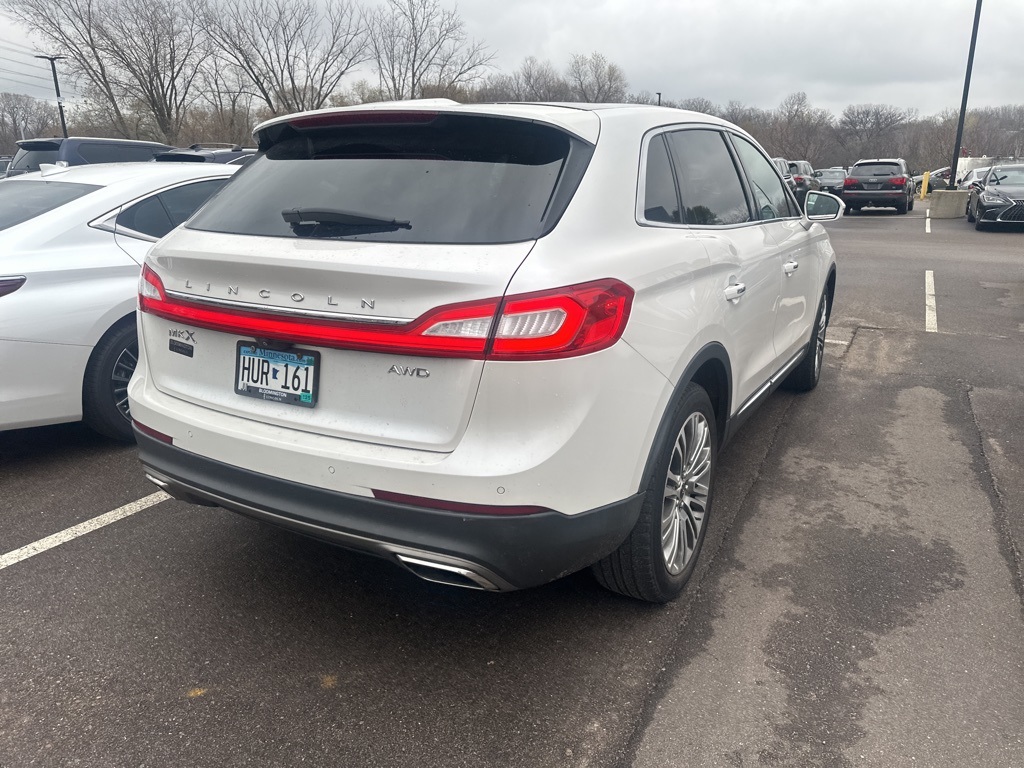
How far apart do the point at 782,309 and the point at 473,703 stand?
8.75 ft

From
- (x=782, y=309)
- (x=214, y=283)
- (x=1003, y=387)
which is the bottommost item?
(x=1003, y=387)

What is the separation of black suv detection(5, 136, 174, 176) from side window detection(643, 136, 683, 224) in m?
6.01

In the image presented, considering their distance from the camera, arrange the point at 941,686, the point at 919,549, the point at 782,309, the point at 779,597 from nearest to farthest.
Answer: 1. the point at 941,686
2. the point at 779,597
3. the point at 919,549
4. the point at 782,309

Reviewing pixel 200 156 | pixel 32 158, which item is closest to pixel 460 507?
pixel 200 156

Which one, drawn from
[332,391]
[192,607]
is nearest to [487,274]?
[332,391]

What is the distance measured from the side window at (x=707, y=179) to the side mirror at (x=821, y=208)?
4.75 feet

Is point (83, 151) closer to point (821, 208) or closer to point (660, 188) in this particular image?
point (821, 208)

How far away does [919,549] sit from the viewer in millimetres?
3430

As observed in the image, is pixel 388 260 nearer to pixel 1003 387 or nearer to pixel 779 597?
pixel 779 597

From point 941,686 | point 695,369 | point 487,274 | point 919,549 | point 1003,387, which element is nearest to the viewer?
point 487,274

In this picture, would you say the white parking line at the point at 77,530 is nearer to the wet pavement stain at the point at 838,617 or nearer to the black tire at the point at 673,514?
the black tire at the point at 673,514

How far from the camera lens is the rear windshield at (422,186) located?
234 centimetres

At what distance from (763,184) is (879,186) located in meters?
23.1

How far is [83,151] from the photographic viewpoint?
8.84 metres
